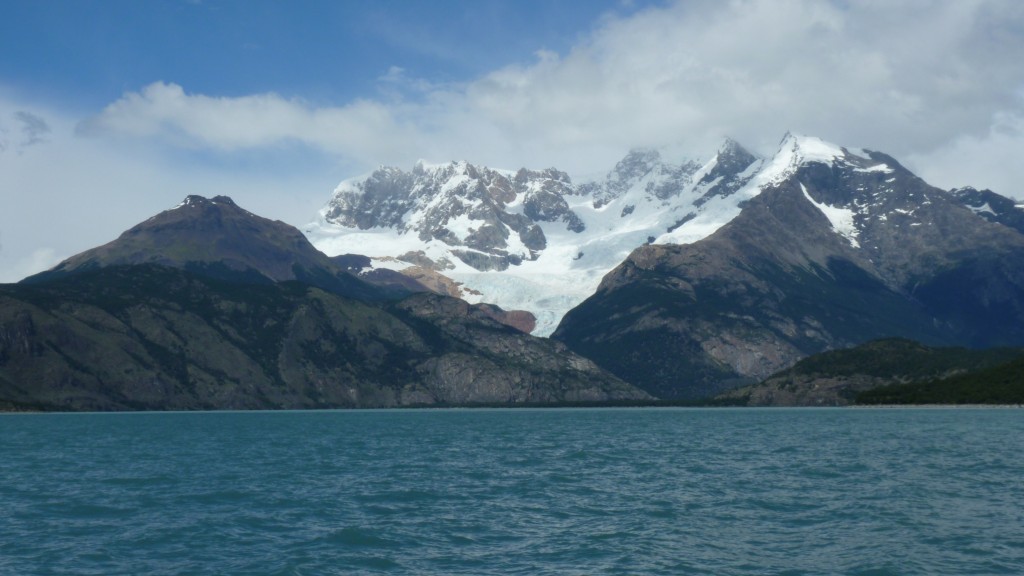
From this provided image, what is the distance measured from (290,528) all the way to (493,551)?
19.2 meters

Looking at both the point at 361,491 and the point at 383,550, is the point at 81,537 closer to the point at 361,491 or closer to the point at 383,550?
the point at 383,550

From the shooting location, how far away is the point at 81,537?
81500mm

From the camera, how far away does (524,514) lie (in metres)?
92.8

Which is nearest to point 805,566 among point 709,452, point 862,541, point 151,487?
point 862,541

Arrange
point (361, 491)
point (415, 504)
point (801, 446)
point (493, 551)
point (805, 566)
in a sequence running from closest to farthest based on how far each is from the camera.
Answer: point (805, 566)
point (493, 551)
point (415, 504)
point (361, 491)
point (801, 446)

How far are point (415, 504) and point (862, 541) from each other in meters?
40.8

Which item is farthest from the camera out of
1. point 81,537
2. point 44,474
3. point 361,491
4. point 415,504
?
point 44,474

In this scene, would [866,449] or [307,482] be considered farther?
[866,449]

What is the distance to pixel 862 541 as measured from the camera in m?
77.7

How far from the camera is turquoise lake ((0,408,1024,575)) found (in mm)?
71500

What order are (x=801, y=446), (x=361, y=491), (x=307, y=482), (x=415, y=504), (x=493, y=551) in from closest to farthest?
(x=493, y=551), (x=415, y=504), (x=361, y=491), (x=307, y=482), (x=801, y=446)

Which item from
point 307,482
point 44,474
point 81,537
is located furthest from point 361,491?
point 44,474

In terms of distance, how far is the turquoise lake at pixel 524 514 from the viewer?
7150cm

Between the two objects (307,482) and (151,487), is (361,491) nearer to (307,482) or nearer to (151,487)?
(307,482)
